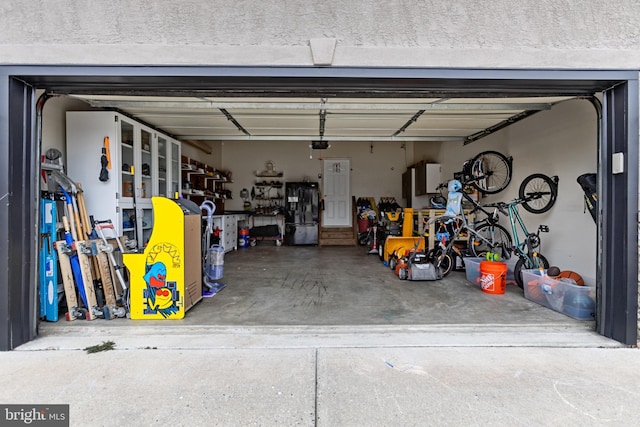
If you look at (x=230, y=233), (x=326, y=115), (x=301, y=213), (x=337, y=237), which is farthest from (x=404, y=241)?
(x=230, y=233)

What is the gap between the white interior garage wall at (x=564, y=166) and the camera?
11.7 feet

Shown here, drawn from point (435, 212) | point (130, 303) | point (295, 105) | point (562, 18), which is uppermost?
point (562, 18)

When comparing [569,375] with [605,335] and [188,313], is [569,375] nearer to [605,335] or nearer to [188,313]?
[605,335]

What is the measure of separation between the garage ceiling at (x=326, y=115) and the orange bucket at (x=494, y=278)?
1.92 m

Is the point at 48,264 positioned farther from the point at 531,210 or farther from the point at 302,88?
the point at 531,210

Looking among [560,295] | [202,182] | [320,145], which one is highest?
[320,145]

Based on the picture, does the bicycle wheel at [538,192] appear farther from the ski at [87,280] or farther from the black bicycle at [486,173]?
the ski at [87,280]

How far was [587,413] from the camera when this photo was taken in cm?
164

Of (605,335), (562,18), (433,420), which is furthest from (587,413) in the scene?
(562,18)

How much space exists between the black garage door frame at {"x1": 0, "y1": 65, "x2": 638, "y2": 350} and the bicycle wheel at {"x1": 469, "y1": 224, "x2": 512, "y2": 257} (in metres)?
2.05

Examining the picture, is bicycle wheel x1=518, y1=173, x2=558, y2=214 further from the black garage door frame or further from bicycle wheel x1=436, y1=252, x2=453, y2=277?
the black garage door frame

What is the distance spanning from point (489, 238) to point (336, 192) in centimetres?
504

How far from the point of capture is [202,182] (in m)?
7.41

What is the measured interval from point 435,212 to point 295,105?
10.2 ft
